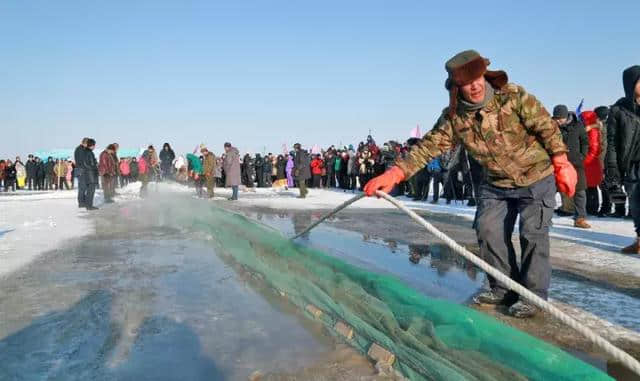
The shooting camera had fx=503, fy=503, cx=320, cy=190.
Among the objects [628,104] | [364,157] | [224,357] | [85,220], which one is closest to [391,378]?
[224,357]

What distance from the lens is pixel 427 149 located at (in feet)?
11.9

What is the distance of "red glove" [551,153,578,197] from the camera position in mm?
3145

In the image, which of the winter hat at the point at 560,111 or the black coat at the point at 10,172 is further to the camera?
the black coat at the point at 10,172

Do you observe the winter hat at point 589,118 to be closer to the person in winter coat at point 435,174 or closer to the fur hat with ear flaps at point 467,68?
the person in winter coat at point 435,174

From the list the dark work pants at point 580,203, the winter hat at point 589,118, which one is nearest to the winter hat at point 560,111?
the winter hat at point 589,118

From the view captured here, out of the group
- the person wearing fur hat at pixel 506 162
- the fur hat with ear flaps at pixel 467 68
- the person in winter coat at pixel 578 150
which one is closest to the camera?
the fur hat with ear flaps at pixel 467 68

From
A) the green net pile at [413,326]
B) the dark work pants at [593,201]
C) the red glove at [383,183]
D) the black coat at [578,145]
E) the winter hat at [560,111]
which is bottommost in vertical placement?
the green net pile at [413,326]

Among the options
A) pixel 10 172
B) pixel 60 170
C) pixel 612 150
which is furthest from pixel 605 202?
pixel 10 172

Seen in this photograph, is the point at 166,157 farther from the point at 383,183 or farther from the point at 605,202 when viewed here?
the point at 383,183

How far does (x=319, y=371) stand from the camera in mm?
2412

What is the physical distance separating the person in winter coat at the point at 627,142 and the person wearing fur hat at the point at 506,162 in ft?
7.10

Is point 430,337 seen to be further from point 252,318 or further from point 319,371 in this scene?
point 252,318

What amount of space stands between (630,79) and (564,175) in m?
2.26

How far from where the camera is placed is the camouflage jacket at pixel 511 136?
3252 millimetres
